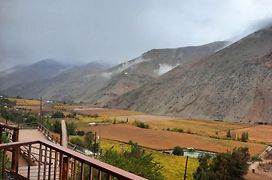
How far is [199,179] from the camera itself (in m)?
32.1

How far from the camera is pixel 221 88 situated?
366 ft

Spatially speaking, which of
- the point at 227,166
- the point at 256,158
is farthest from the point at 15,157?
the point at 256,158

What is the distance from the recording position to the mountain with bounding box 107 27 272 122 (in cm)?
10331

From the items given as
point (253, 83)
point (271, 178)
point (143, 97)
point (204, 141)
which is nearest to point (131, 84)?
point (143, 97)

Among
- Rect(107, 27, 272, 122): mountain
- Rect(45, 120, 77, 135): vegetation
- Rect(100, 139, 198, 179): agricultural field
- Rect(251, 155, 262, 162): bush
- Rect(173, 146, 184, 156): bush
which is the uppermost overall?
Rect(107, 27, 272, 122): mountain

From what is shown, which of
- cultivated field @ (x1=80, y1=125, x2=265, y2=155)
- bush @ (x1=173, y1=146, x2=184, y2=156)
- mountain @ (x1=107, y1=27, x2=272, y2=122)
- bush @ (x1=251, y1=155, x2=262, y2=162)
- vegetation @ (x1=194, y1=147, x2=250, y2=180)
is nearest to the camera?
vegetation @ (x1=194, y1=147, x2=250, y2=180)

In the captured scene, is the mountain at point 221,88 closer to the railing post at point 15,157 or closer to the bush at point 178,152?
the bush at point 178,152

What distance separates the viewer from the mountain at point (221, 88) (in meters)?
103

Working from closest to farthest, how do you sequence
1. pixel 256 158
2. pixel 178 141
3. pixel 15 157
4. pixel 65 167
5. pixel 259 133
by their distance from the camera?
1. pixel 65 167
2. pixel 15 157
3. pixel 256 158
4. pixel 178 141
5. pixel 259 133

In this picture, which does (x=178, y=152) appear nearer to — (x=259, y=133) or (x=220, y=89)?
(x=259, y=133)

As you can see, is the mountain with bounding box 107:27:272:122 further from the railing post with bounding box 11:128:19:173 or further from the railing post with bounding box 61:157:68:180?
the railing post with bounding box 61:157:68:180

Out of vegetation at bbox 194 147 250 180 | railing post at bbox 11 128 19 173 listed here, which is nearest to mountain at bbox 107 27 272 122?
vegetation at bbox 194 147 250 180

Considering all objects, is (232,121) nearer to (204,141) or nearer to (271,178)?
(204,141)

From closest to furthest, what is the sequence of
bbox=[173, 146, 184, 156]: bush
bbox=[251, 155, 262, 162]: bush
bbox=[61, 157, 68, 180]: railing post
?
bbox=[61, 157, 68, 180]: railing post, bbox=[173, 146, 184, 156]: bush, bbox=[251, 155, 262, 162]: bush
